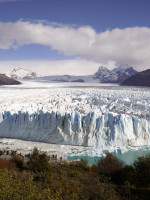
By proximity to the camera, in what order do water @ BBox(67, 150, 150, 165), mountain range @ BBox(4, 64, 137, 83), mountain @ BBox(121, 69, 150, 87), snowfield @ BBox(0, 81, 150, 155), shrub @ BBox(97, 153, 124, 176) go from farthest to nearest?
mountain range @ BBox(4, 64, 137, 83)
mountain @ BBox(121, 69, 150, 87)
snowfield @ BBox(0, 81, 150, 155)
water @ BBox(67, 150, 150, 165)
shrub @ BBox(97, 153, 124, 176)

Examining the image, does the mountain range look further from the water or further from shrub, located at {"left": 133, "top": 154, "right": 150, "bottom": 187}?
shrub, located at {"left": 133, "top": 154, "right": 150, "bottom": 187}

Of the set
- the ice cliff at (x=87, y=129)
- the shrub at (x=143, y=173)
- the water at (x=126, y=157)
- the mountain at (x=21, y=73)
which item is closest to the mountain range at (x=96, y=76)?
the mountain at (x=21, y=73)

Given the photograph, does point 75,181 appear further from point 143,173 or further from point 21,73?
point 21,73

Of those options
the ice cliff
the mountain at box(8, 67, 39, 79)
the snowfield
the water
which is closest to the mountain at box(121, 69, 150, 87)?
the snowfield

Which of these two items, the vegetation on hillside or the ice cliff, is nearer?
the vegetation on hillside

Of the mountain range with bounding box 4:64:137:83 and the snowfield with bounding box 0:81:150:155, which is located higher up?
the mountain range with bounding box 4:64:137:83

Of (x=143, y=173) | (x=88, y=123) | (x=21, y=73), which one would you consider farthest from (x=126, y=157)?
(x=21, y=73)

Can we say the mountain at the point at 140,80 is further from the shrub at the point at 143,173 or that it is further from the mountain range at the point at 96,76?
the shrub at the point at 143,173
